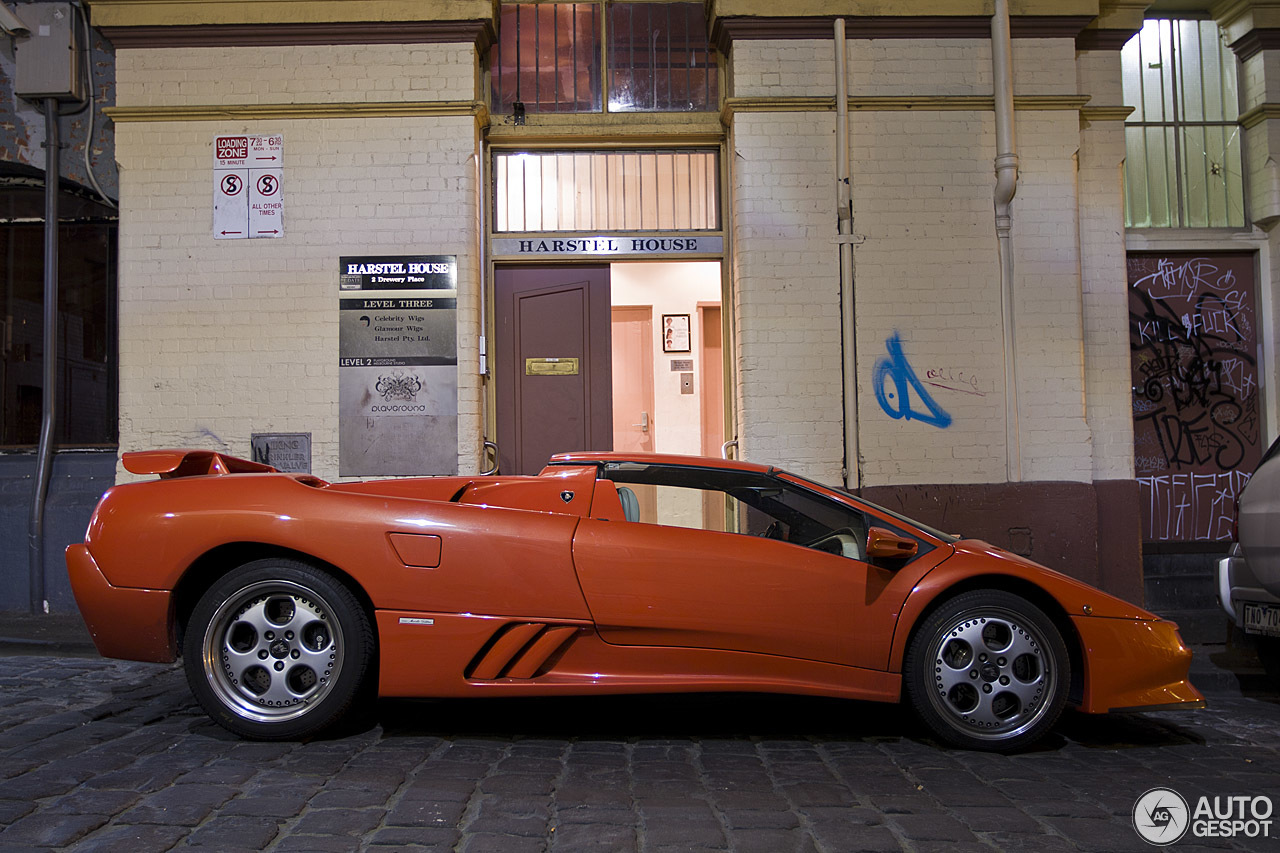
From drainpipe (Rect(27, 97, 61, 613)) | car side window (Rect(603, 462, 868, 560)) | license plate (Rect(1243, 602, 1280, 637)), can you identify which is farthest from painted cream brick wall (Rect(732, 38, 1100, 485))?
drainpipe (Rect(27, 97, 61, 613))

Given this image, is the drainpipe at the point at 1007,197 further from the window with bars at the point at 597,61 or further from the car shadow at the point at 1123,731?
the car shadow at the point at 1123,731

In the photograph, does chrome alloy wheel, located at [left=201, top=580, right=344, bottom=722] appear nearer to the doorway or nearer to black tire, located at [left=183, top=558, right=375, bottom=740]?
black tire, located at [left=183, top=558, right=375, bottom=740]

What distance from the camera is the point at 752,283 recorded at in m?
7.45

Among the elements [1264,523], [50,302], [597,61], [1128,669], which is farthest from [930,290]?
[50,302]

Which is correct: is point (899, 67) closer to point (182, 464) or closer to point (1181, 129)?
point (1181, 129)

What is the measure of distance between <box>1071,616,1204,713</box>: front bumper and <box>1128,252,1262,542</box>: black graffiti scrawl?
16.3 feet

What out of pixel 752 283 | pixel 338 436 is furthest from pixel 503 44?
pixel 338 436

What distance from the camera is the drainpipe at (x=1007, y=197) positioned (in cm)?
735

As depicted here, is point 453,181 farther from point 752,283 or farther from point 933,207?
point 933,207

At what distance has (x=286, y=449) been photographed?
24.1 feet

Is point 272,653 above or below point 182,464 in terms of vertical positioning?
below

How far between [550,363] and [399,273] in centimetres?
152

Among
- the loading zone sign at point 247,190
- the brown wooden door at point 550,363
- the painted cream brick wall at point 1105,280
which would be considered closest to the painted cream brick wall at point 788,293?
the brown wooden door at point 550,363

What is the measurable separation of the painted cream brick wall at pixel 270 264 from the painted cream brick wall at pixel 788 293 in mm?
2307
